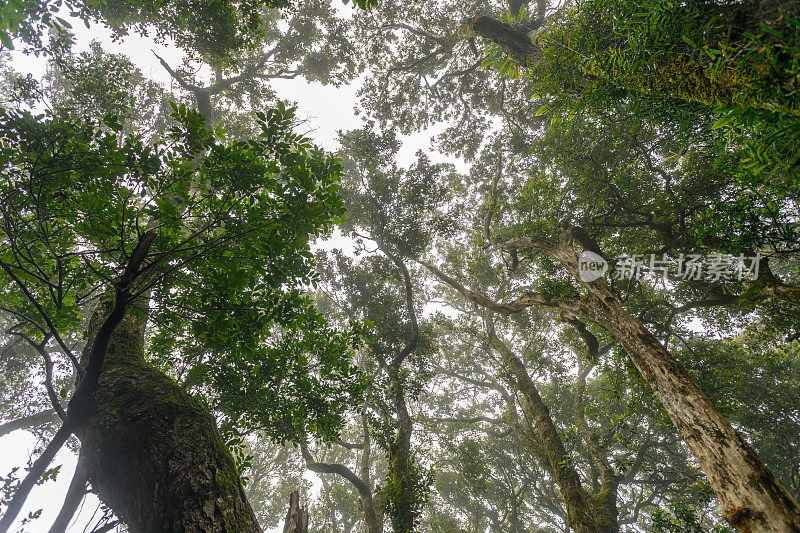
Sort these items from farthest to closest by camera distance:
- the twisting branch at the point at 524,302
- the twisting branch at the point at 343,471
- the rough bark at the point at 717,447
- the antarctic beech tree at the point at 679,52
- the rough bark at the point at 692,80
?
the twisting branch at the point at 343,471
the twisting branch at the point at 524,302
the rough bark at the point at 717,447
the rough bark at the point at 692,80
the antarctic beech tree at the point at 679,52

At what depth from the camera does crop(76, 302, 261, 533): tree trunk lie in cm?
221

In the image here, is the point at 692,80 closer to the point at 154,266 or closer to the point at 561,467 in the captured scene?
the point at 154,266

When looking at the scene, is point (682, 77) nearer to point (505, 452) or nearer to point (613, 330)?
point (613, 330)

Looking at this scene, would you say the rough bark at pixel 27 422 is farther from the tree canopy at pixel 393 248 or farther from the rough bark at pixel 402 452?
the rough bark at pixel 402 452

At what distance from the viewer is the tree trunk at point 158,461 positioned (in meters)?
2.21

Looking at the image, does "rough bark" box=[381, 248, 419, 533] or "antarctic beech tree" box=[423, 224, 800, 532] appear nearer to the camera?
"antarctic beech tree" box=[423, 224, 800, 532]

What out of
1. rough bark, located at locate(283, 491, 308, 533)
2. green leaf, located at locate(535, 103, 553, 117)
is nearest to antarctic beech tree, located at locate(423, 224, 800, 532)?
green leaf, located at locate(535, 103, 553, 117)

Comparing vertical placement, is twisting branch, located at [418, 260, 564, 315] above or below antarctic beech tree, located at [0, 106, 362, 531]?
above

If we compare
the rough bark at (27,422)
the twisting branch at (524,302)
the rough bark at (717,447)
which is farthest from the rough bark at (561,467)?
the rough bark at (27,422)

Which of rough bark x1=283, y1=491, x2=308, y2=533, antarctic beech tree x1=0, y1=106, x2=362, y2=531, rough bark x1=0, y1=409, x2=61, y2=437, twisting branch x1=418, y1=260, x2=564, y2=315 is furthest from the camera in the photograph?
rough bark x1=0, y1=409, x2=61, y2=437

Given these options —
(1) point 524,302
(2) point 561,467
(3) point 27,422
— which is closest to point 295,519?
(2) point 561,467

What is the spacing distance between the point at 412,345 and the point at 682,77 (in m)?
8.68

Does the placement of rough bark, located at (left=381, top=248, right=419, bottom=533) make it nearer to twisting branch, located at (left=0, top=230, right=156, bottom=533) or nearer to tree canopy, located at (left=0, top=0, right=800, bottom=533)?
tree canopy, located at (left=0, top=0, right=800, bottom=533)

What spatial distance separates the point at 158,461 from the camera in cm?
254
